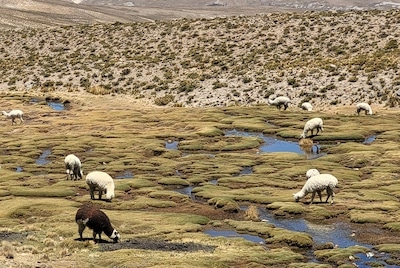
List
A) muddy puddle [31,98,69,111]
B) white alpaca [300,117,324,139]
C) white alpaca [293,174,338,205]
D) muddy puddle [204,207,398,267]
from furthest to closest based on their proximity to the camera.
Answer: muddy puddle [31,98,69,111] < white alpaca [300,117,324,139] < white alpaca [293,174,338,205] < muddy puddle [204,207,398,267]

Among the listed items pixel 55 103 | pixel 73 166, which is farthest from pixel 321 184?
pixel 55 103

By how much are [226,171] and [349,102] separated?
35568 millimetres

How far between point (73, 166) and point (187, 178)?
6.84m

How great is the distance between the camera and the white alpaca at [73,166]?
1465 inches

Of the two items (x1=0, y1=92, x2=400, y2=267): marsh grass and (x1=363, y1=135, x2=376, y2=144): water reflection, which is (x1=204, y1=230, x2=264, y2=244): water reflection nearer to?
(x1=0, y1=92, x2=400, y2=267): marsh grass

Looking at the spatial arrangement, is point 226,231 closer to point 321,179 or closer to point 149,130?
point 321,179

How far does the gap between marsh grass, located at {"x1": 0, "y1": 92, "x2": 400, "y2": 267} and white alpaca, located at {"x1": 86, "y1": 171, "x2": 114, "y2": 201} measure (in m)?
0.63

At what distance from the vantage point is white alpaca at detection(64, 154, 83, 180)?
37219 mm

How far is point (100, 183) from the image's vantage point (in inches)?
1227

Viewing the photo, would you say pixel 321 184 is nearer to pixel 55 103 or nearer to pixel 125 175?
pixel 125 175

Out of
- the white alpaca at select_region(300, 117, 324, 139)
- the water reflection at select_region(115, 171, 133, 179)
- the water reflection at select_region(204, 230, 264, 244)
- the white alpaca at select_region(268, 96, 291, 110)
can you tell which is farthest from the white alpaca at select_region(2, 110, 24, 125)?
the water reflection at select_region(204, 230, 264, 244)

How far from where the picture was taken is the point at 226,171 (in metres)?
39.6

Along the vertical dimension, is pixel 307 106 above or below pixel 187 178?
above

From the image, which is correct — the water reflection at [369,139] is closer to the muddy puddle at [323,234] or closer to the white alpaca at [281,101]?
the white alpaca at [281,101]
